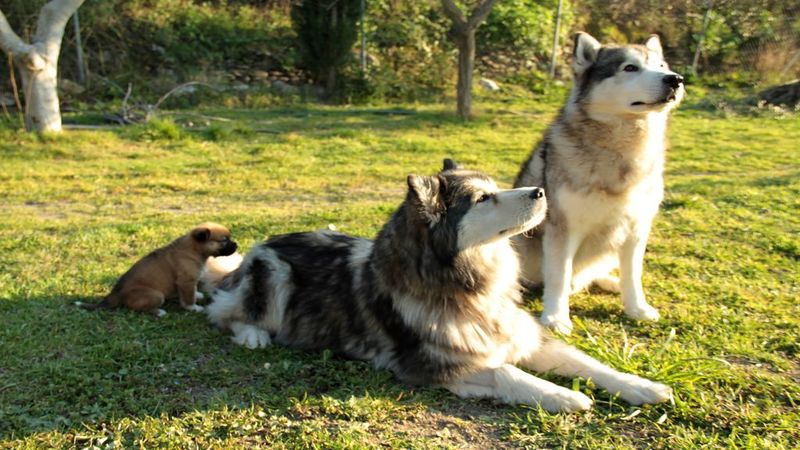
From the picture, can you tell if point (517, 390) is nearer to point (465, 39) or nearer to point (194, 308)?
point (194, 308)

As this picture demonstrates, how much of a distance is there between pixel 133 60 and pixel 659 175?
1525 centimetres

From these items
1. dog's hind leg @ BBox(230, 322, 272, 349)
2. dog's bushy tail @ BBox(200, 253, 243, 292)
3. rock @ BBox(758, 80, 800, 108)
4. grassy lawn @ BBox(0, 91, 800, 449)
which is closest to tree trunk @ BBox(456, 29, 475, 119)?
grassy lawn @ BBox(0, 91, 800, 449)

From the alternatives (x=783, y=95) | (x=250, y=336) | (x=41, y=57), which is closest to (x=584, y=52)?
(x=250, y=336)

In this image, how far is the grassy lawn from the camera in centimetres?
306

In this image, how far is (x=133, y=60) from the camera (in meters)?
16.3

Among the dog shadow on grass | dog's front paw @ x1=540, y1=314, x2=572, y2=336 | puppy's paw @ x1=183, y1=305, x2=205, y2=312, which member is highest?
dog's front paw @ x1=540, y1=314, x2=572, y2=336

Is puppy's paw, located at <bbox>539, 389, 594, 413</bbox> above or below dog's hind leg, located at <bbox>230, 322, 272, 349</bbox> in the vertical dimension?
above

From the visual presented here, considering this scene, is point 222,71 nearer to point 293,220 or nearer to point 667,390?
point 293,220

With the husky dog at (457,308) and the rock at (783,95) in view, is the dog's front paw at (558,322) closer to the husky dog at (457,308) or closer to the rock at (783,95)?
the husky dog at (457,308)

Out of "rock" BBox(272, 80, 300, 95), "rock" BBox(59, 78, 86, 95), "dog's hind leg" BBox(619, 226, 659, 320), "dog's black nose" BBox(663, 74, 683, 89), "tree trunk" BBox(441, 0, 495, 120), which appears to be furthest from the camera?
"rock" BBox(272, 80, 300, 95)

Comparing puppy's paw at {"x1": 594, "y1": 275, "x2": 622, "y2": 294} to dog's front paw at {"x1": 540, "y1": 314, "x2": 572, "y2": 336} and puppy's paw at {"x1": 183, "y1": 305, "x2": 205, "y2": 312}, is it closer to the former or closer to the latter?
dog's front paw at {"x1": 540, "y1": 314, "x2": 572, "y2": 336}

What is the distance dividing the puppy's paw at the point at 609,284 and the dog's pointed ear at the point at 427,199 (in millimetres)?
2261

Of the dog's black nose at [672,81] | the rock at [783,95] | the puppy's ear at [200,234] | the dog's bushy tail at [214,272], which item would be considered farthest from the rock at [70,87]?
the rock at [783,95]

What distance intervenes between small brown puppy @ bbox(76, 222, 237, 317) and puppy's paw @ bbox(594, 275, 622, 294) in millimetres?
2944
